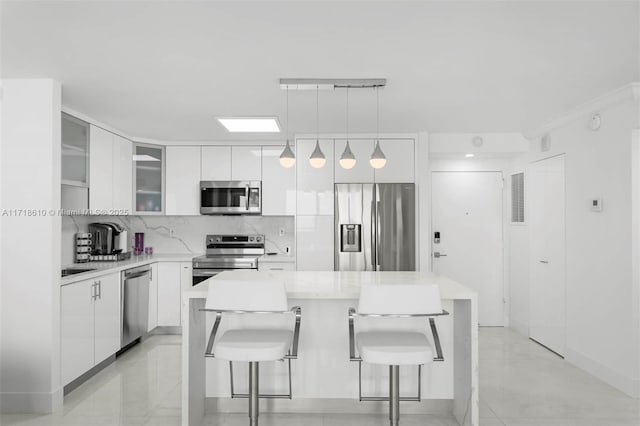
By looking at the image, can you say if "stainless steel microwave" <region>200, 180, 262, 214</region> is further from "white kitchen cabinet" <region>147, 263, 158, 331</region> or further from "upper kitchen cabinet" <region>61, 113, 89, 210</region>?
"upper kitchen cabinet" <region>61, 113, 89, 210</region>

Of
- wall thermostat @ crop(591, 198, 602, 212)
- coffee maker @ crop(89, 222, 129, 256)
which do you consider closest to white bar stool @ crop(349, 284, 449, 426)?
wall thermostat @ crop(591, 198, 602, 212)

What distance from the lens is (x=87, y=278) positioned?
3.69 metres

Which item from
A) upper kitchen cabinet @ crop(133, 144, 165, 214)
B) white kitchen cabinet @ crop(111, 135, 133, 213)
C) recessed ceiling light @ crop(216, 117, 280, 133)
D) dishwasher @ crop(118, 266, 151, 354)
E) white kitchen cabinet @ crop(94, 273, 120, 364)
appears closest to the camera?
white kitchen cabinet @ crop(94, 273, 120, 364)

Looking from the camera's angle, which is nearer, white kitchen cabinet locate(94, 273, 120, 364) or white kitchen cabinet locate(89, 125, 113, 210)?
white kitchen cabinet locate(94, 273, 120, 364)

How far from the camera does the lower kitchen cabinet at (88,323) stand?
337cm

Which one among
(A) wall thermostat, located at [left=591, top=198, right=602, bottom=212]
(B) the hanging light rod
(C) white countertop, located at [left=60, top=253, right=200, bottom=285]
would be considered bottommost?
(C) white countertop, located at [left=60, top=253, right=200, bottom=285]

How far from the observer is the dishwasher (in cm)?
440

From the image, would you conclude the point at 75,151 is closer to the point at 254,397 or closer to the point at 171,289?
the point at 171,289

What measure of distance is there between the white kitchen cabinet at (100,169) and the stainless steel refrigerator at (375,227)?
2.53 metres

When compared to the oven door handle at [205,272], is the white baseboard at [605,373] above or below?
below

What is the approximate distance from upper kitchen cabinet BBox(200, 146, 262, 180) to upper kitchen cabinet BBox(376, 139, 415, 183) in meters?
1.51

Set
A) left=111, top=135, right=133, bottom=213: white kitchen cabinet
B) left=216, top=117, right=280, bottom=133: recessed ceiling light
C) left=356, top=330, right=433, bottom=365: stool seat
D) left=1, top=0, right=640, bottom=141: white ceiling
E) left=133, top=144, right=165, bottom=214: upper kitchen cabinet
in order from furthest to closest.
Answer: left=133, top=144, right=165, bottom=214: upper kitchen cabinet → left=111, top=135, right=133, bottom=213: white kitchen cabinet → left=216, top=117, right=280, bottom=133: recessed ceiling light → left=356, top=330, right=433, bottom=365: stool seat → left=1, top=0, right=640, bottom=141: white ceiling

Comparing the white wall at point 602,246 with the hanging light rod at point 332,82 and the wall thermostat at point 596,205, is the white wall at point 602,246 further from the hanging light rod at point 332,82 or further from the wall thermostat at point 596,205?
the hanging light rod at point 332,82

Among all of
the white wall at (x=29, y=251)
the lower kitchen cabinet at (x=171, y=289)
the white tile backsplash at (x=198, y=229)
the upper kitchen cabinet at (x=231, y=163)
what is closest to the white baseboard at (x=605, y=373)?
the white tile backsplash at (x=198, y=229)
